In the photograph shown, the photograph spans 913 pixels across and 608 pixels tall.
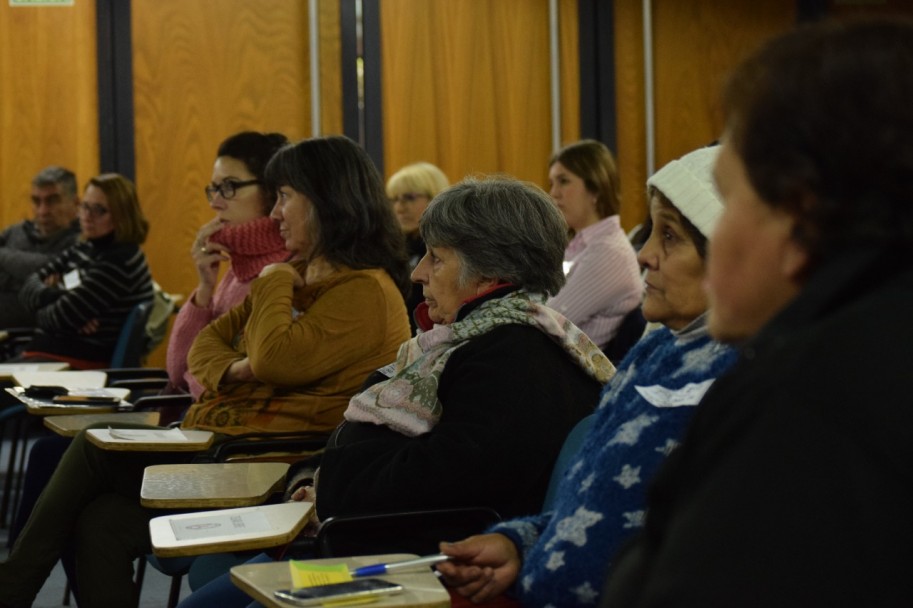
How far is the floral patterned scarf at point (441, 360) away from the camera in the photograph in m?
2.36

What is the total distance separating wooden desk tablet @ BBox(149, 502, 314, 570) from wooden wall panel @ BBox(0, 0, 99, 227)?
4.82 m

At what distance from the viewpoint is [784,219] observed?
0.84 metres

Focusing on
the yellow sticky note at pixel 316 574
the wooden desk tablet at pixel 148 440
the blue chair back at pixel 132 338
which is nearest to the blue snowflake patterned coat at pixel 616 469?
the yellow sticky note at pixel 316 574

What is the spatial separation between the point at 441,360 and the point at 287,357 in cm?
70

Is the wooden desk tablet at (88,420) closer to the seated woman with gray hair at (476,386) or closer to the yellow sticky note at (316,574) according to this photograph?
the seated woman with gray hair at (476,386)

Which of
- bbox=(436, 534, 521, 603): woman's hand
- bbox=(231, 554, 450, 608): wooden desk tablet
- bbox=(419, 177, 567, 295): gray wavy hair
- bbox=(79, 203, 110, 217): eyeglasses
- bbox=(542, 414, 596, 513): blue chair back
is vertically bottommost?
bbox=(436, 534, 521, 603): woman's hand

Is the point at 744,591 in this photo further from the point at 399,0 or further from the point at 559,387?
the point at 399,0

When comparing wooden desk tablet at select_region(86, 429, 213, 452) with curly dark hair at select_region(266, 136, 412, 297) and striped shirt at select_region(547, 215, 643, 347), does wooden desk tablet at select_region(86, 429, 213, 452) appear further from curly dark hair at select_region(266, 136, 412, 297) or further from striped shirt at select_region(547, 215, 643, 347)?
striped shirt at select_region(547, 215, 643, 347)

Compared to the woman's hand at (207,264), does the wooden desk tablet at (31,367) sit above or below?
below

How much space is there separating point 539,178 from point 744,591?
6.31m

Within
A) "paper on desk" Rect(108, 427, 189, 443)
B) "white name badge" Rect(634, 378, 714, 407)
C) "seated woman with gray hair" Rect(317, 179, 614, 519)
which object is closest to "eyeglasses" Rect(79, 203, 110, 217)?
"paper on desk" Rect(108, 427, 189, 443)

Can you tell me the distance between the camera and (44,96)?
21.4ft

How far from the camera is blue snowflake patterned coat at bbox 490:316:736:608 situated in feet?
A: 5.56

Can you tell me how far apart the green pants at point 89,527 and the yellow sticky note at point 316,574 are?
1285 mm
